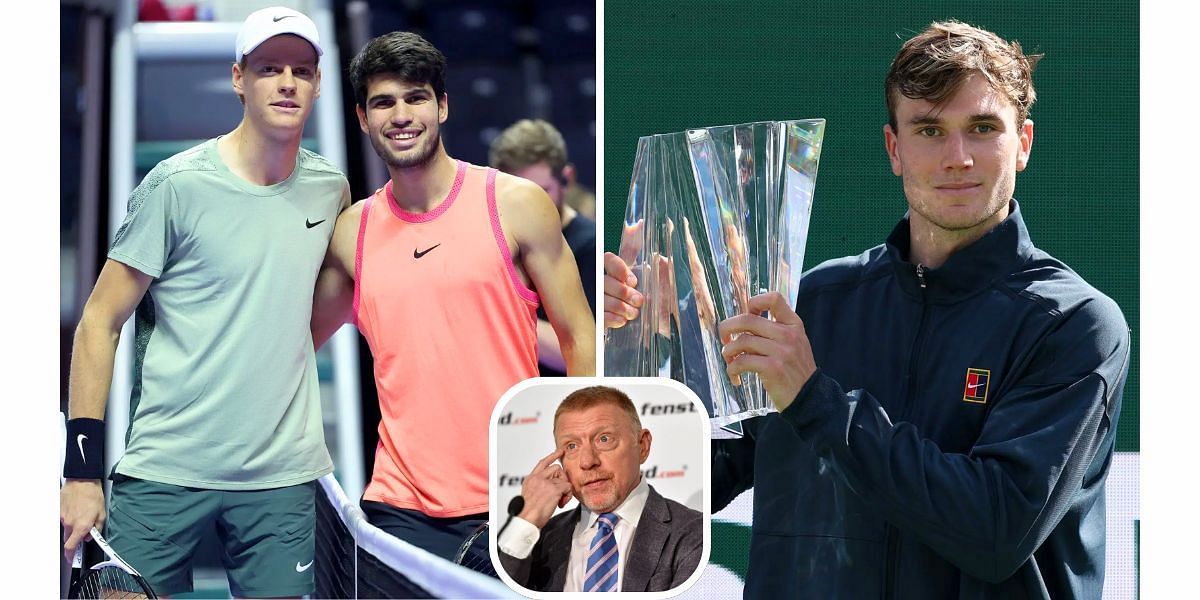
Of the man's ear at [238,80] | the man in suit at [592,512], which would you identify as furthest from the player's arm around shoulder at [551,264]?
the man's ear at [238,80]

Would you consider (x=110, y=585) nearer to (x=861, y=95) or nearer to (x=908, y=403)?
(x=908, y=403)

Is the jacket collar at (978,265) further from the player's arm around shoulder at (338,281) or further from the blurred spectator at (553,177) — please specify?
the player's arm around shoulder at (338,281)

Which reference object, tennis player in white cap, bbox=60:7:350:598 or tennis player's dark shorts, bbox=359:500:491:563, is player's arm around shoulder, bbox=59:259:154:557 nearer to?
tennis player in white cap, bbox=60:7:350:598

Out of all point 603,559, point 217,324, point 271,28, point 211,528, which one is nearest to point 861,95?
point 603,559

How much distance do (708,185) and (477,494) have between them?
98 centimetres

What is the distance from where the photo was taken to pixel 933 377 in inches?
117

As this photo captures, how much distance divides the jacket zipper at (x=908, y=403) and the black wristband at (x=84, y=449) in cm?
199

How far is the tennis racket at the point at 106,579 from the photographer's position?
313 cm

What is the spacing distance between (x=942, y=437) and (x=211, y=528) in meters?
1.85

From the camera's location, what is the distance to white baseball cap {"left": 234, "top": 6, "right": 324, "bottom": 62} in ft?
10.4

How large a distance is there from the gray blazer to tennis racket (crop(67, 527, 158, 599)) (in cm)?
92

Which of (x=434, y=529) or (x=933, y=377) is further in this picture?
(x=434, y=529)

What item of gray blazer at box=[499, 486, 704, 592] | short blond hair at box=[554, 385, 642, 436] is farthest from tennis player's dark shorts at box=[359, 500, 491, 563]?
short blond hair at box=[554, 385, 642, 436]
